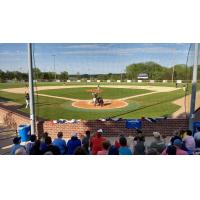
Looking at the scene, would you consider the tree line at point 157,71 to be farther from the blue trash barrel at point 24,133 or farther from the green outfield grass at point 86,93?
the blue trash barrel at point 24,133

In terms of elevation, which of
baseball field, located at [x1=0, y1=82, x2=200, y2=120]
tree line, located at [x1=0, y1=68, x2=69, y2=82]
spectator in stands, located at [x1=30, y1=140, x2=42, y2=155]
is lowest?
baseball field, located at [x1=0, y1=82, x2=200, y2=120]

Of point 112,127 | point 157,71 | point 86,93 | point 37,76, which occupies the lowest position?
point 112,127

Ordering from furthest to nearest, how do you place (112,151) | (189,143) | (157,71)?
1. (157,71)
2. (189,143)
3. (112,151)

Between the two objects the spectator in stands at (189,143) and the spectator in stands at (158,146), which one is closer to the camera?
the spectator in stands at (158,146)

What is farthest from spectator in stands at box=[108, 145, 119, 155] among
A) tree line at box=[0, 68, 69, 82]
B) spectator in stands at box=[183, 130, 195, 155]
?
tree line at box=[0, 68, 69, 82]

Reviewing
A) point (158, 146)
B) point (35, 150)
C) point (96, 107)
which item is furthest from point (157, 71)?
point (35, 150)

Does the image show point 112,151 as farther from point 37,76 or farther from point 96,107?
point 37,76

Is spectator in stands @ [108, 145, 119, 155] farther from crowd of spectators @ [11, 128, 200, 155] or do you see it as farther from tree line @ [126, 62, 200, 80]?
tree line @ [126, 62, 200, 80]

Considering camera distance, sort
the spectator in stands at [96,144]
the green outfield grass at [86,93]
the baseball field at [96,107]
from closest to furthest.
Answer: the spectator in stands at [96,144]
the baseball field at [96,107]
the green outfield grass at [86,93]

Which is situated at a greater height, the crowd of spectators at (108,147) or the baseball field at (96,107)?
the crowd of spectators at (108,147)

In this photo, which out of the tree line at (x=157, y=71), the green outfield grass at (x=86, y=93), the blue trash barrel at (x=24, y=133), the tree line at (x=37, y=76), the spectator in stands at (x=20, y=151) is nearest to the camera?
the spectator in stands at (x=20, y=151)

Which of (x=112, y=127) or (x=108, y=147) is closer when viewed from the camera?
(x=108, y=147)

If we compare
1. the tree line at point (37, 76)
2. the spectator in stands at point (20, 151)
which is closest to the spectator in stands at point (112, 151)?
the spectator in stands at point (20, 151)

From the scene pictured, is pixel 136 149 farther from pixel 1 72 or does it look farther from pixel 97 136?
pixel 1 72
